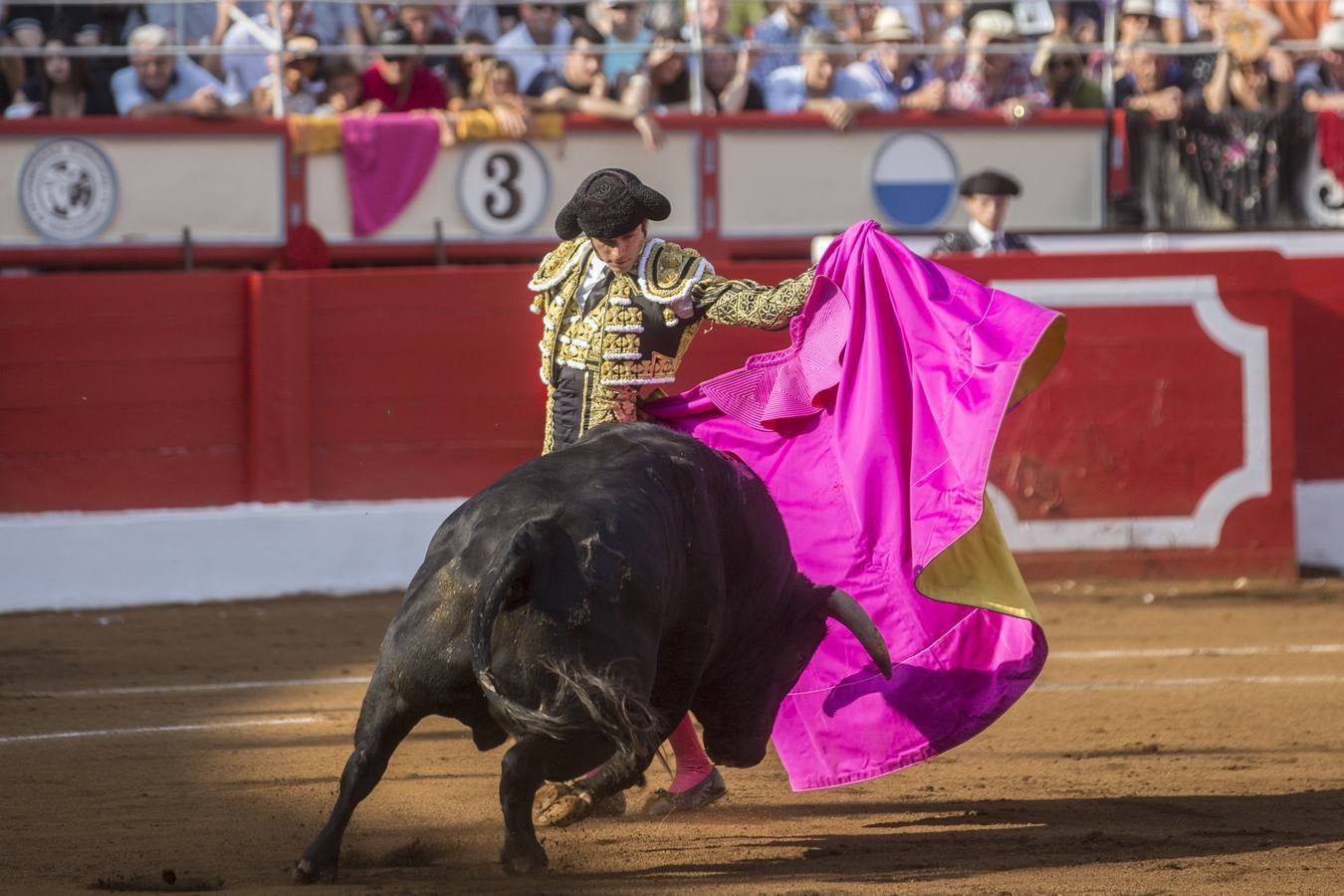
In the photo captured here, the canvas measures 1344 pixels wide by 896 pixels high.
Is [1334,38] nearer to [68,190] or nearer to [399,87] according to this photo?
[399,87]

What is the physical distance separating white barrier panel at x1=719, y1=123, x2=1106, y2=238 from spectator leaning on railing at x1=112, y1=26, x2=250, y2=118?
2411 millimetres

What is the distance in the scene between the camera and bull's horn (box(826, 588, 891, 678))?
3814mm

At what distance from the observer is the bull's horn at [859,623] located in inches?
150

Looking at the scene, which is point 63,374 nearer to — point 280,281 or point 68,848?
point 280,281

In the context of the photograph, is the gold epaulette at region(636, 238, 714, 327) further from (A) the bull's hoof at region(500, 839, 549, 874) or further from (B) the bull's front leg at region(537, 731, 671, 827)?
(A) the bull's hoof at region(500, 839, 549, 874)

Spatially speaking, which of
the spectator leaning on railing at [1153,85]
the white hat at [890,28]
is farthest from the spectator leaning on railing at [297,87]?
the spectator leaning on railing at [1153,85]

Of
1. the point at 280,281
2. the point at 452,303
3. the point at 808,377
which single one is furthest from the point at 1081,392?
the point at 808,377

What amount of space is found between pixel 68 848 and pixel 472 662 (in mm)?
1054

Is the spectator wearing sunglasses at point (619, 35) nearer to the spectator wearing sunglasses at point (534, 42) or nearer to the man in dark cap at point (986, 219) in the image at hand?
the spectator wearing sunglasses at point (534, 42)

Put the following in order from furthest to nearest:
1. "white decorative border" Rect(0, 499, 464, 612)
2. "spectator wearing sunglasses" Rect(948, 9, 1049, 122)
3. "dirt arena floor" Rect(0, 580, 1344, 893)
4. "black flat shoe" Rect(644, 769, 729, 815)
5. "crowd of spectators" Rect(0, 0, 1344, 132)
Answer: "spectator wearing sunglasses" Rect(948, 9, 1049, 122) < "crowd of spectators" Rect(0, 0, 1344, 132) < "white decorative border" Rect(0, 499, 464, 612) < "black flat shoe" Rect(644, 769, 729, 815) < "dirt arena floor" Rect(0, 580, 1344, 893)

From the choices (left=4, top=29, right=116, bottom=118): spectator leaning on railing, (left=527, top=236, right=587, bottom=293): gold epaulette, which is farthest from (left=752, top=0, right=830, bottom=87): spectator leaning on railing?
(left=527, top=236, right=587, bottom=293): gold epaulette

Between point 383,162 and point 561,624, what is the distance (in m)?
6.02

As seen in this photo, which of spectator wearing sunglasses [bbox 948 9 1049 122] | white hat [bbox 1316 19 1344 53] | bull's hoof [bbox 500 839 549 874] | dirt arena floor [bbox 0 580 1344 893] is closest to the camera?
bull's hoof [bbox 500 839 549 874]

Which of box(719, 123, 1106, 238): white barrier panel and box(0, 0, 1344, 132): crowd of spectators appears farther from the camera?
box(719, 123, 1106, 238): white barrier panel
